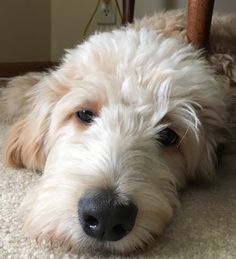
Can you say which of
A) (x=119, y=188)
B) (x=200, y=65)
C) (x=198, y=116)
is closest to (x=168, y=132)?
(x=198, y=116)

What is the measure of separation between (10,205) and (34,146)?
0.22 metres

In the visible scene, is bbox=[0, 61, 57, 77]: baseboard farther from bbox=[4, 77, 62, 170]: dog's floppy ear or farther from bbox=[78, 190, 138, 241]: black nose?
bbox=[78, 190, 138, 241]: black nose

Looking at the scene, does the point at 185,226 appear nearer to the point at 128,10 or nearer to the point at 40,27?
the point at 128,10

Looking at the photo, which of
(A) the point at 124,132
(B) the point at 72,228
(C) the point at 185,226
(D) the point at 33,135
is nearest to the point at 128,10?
(D) the point at 33,135

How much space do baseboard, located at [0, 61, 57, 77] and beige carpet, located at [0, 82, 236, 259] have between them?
166cm

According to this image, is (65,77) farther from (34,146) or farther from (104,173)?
(104,173)

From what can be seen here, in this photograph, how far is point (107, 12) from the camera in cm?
272

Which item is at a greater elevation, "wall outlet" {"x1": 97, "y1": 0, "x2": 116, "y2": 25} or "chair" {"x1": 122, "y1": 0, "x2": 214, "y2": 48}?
"chair" {"x1": 122, "y1": 0, "x2": 214, "y2": 48}

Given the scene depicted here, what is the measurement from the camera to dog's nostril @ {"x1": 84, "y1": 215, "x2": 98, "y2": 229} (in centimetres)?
90

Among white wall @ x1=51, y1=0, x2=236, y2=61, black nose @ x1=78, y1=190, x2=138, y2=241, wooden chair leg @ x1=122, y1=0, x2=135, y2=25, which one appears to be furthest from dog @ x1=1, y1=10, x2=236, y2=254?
white wall @ x1=51, y1=0, x2=236, y2=61

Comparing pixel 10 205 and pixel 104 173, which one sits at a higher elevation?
pixel 104 173

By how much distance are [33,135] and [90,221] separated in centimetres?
46

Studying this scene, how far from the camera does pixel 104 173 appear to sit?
967 mm

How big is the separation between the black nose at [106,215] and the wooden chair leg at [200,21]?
0.62 meters
